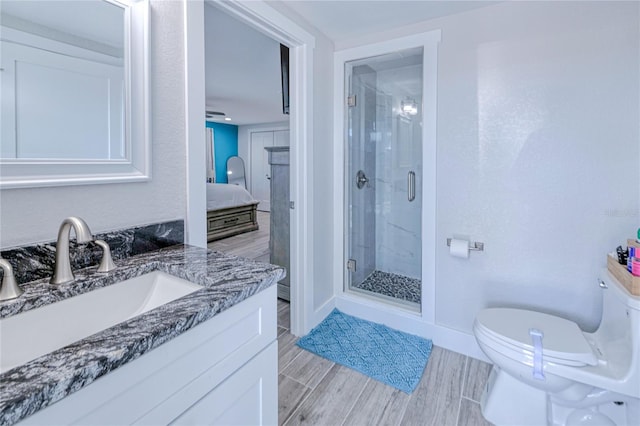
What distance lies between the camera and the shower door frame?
2.04 m

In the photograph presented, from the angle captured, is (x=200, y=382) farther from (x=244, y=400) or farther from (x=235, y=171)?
(x=235, y=171)

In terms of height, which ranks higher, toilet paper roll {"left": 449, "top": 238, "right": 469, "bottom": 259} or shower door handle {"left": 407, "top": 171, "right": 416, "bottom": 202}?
shower door handle {"left": 407, "top": 171, "right": 416, "bottom": 202}

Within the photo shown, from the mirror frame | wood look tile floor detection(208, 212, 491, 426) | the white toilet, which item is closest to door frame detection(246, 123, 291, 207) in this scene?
wood look tile floor detection(208, 212, 491, 426)

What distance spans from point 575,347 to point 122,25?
84.2 inches

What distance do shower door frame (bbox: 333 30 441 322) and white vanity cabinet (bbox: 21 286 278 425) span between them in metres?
1.43

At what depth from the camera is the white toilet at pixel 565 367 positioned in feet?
4.15

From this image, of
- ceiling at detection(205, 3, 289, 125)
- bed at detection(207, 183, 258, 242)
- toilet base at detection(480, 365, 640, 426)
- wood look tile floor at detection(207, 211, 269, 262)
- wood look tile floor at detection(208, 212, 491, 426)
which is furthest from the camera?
bed at detection(207, 183, 258, 242)

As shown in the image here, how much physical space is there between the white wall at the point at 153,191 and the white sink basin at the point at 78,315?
232 mm

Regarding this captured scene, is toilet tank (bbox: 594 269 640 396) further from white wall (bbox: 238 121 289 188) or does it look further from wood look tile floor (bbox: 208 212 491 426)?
white wall (bbox: 238 121 289 188)

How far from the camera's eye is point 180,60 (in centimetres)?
126

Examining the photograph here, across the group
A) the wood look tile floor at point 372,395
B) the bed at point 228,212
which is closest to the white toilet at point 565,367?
the wood look tile floor at point 372,395

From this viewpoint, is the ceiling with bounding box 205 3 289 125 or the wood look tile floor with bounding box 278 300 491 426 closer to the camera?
the wood look tile floor with bounding box 278 300 491 426

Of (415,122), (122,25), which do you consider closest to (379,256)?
(415,122)

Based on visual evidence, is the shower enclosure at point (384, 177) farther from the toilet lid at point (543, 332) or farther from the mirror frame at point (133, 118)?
the mirror frame at point (133, 118)
